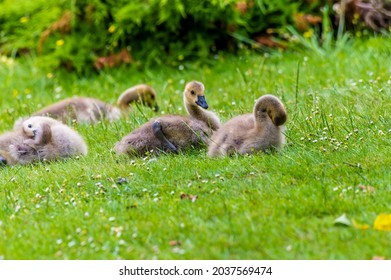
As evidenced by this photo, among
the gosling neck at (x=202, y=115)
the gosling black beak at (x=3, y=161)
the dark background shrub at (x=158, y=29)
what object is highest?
the gosling neck at (x=202, y=115)

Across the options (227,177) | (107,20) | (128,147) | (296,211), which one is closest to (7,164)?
(128,147)

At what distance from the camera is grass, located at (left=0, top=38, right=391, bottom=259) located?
5.45m

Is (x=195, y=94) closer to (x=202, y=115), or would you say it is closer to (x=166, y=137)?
(x=202, y=115)

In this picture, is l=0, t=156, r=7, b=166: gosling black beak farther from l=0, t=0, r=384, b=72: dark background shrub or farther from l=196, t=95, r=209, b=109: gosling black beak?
l=0, t=0, r=384, b=72: dark background shrub

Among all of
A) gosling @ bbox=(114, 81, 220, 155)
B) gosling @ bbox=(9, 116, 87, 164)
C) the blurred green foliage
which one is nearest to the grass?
gosling @ bbox=(114, 81, 220, 155)

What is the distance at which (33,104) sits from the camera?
1148cm

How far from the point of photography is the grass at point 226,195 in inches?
215

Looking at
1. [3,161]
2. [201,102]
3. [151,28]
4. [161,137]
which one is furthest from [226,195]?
[151,28]

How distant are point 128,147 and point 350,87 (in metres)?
3.12

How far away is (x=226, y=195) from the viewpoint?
6.34m

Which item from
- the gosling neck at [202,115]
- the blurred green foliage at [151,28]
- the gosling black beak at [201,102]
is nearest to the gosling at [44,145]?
the gosling neck at [202,115]

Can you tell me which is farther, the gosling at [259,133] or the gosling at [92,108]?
the gosling at [92,108]

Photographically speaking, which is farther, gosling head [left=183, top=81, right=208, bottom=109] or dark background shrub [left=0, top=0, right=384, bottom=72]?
dark background shrub [left=0, top=0, right=384, bottom=72]

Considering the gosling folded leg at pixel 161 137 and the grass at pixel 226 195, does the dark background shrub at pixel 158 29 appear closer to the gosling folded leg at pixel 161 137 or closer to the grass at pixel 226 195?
the grass at pixel 226 195
